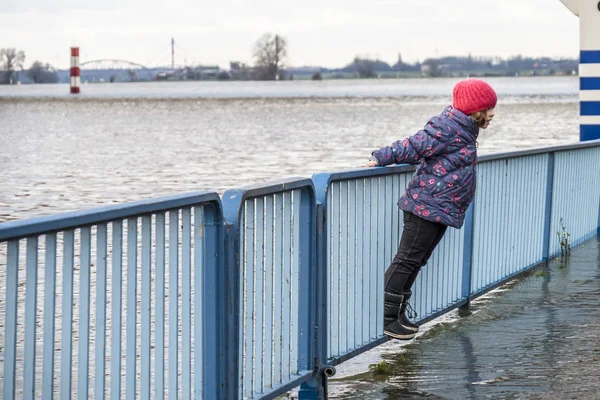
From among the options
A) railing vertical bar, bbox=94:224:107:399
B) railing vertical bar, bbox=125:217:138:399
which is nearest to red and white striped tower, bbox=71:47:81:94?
railing vertical bar, bbox=125:217:138:399

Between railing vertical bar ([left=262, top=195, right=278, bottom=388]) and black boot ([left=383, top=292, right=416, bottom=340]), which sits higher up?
railing vertical bar ([left=262, top=195, right=278, bottom=388])

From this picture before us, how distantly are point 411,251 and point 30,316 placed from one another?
308 cm

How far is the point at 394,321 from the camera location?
6.87 meters

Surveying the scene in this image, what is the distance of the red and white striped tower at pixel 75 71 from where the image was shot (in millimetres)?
151250

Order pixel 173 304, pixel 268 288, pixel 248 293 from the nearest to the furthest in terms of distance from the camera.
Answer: pixel 173 304 < pixel 248 293 < pixel 268 288

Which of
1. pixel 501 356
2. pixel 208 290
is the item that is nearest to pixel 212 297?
pixel 208 290

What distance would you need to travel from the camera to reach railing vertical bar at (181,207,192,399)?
4871 millimetres

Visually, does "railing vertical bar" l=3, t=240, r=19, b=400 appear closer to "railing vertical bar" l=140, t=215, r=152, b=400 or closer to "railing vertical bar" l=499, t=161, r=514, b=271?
"railing vertical bar" l=140, t=215, r=152, b=400

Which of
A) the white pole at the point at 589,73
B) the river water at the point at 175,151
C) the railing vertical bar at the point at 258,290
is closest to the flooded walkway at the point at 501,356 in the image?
the railing vertical bar at the point at 258,290

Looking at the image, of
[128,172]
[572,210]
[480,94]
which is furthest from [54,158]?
[480,94]

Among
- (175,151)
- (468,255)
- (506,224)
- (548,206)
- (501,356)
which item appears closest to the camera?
(501,356)

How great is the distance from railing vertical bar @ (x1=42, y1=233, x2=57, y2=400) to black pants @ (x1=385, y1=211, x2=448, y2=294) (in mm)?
2879

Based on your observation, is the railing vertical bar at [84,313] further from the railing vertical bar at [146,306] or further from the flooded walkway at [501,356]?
the flooded walkway at [501,356]

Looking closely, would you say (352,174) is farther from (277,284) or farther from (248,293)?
(248,293)
